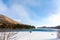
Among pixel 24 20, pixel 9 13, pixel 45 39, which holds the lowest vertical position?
pixel 45 39

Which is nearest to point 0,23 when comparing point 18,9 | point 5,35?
point 5,35

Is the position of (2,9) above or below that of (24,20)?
above

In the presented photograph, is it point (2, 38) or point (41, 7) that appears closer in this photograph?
point (2, 38)

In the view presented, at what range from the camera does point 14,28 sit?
5.88ft

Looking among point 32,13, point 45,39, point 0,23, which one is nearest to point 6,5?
point 0,23

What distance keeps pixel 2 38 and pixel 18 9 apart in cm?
52

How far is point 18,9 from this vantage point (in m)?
1.83

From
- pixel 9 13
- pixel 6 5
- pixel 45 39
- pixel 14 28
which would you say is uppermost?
pixel 6 5

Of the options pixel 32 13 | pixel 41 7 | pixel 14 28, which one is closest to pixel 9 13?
pixel 14 28

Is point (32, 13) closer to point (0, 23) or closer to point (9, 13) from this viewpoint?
point (9, 13)

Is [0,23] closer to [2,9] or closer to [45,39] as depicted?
[2,9]

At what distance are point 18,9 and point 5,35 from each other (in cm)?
46

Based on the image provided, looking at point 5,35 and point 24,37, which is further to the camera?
point 24,37

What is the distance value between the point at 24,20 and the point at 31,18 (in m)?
0.12
